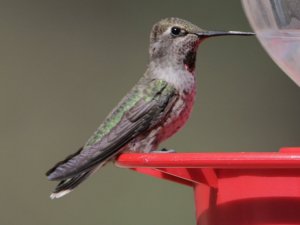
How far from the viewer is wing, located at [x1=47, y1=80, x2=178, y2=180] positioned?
1947mm

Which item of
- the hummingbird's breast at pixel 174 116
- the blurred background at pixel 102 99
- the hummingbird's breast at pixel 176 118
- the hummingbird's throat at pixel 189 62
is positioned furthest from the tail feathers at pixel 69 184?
the blurred background at pixel 102 99

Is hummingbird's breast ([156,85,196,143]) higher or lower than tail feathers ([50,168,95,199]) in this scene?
higher

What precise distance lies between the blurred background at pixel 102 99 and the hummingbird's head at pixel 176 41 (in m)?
1.73

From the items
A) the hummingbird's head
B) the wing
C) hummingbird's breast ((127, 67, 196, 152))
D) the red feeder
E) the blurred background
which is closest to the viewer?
the red feeder

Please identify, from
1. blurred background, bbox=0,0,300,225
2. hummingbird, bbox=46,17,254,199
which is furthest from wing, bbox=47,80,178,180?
blurred background, bbox=0,0,300,225

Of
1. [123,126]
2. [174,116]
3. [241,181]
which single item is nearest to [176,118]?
[174,116]

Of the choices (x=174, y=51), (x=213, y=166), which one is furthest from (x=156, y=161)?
(x=174, y=51)

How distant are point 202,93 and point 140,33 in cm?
45

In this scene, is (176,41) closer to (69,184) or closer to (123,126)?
(123,126)

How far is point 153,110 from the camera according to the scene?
221 cm

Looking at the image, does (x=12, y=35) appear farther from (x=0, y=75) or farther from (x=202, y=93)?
(x=202, y=93)

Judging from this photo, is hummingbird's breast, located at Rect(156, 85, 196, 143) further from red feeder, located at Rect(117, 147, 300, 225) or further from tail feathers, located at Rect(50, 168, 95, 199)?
red feeder, located at Rect(117, 147, 300, 225)

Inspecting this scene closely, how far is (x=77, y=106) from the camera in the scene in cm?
425

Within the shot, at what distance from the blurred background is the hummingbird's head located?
1732 millimetres
